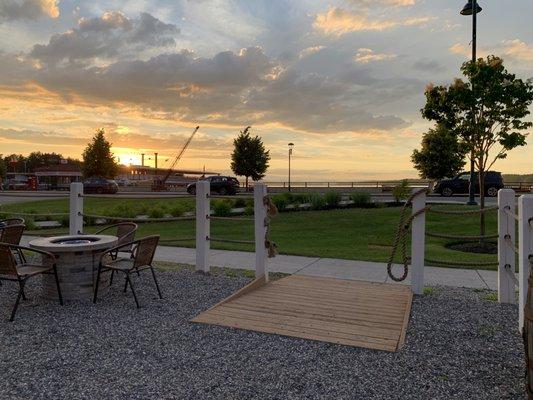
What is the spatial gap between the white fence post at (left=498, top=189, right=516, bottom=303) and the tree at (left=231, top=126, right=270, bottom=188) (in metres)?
45.2

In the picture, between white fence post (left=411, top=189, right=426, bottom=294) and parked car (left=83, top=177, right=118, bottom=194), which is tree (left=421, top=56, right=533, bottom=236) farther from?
parked car (left=83, top=177, right=118, bottom=194)

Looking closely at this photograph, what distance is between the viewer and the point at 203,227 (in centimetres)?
741

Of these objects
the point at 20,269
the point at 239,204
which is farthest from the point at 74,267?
the point at 239,204

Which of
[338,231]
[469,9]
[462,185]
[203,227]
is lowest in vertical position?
[338,231]

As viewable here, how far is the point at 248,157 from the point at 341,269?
43.5m

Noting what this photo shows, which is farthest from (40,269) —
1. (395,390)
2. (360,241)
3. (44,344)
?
(360,241)

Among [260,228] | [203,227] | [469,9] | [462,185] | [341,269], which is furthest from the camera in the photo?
[462,185]

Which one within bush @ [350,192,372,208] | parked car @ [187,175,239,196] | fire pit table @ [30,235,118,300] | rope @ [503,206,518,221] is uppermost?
parked car @ [187,175,239,196]

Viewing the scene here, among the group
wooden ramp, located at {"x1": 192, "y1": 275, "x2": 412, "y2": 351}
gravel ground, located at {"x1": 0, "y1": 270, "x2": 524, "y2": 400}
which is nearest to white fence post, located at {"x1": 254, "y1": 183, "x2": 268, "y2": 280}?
wooden ramp, located at {"x1": 192, "y1": 275, "x2": 412, "y2": 351}

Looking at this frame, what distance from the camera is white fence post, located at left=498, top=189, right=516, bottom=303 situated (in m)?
5.78

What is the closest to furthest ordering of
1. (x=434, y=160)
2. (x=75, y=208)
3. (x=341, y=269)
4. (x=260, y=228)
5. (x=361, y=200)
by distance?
(x=260, y=228)
(x=341, y=269)
(x=75, y=208)
(x=361, y=200)
(x=434, y=160)

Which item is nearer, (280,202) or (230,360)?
(230,360)

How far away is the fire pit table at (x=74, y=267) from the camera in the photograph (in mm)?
5613

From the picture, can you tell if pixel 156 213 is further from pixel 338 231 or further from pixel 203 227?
pixel 203 227
